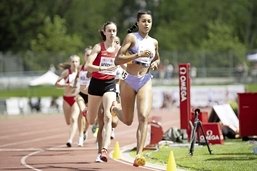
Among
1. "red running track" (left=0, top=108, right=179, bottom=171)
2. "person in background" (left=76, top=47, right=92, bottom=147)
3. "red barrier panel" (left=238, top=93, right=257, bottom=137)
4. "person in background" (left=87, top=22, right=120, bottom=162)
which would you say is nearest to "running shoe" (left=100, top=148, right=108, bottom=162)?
"red running track" (left=0, top=108, right=179, bottom=171)

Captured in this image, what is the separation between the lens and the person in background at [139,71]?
14.0m

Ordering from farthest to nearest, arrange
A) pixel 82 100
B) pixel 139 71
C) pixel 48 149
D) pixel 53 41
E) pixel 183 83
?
pixel 53 41, pixel 82 100, pixel 48 149, pixel 183 83, pixel 139 71

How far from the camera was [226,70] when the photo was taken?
A: 6341 cm

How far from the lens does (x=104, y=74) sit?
16125 millimetres

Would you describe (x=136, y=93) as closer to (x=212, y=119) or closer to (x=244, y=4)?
(x=212, y=119)

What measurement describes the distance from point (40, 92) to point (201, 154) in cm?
3799

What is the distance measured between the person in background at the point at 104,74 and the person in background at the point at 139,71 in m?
1.16

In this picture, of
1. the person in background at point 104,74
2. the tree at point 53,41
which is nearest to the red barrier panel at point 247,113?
the person in background at point 104,74

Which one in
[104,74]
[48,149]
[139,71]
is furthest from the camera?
[48,149]

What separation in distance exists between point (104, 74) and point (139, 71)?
1.97 m

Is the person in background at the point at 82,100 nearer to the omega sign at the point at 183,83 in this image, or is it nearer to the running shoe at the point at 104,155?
the omega sign at the point at 183,83

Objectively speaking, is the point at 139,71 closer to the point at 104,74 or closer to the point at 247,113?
the point at 104,74

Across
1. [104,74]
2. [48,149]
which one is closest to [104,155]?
[104,74]

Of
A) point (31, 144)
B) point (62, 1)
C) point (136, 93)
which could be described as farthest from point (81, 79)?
point (62, 1)
